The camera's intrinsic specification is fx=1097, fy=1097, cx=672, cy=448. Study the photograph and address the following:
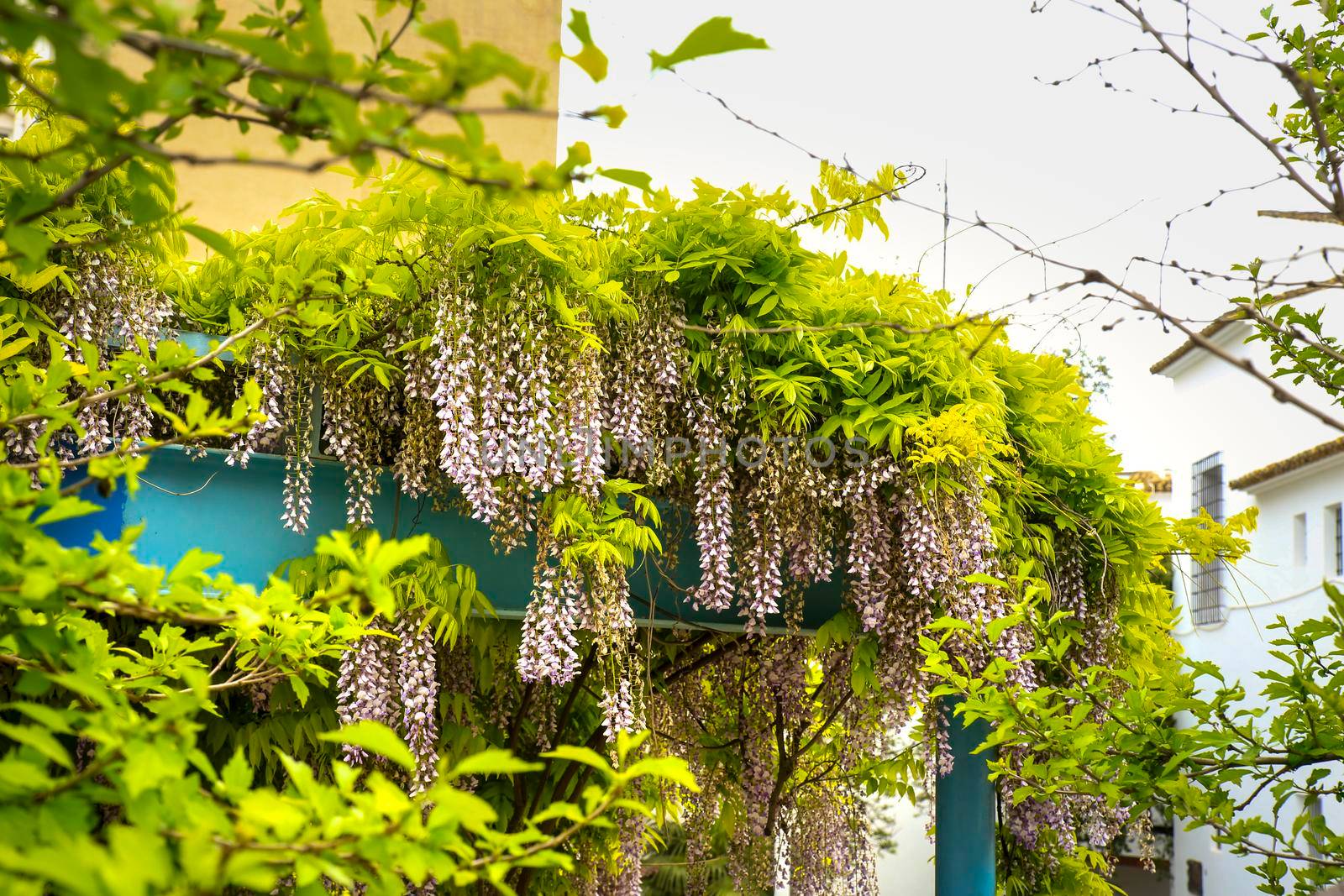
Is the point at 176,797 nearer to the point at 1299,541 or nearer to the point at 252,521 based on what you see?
the point at 252,521

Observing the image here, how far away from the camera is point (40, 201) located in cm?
101

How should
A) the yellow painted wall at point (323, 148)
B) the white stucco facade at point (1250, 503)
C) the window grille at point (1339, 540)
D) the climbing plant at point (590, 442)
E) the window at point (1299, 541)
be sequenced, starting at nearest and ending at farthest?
the climbing plant at point (590, 442)
the yellow painted wall at point (323, 148)
the window grille at point (1339, 540)
the white stucco facade at point (1250, 503)
the window at point (1299, 541)

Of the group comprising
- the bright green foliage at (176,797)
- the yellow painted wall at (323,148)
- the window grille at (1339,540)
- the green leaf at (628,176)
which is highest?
the yellow painted wall at (323,148)

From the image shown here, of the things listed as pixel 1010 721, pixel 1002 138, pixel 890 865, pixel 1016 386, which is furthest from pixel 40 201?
pixel 1002 138

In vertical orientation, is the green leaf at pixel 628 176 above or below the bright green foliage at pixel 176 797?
above

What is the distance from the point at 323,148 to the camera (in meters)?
5.70

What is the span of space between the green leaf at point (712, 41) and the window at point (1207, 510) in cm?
1210

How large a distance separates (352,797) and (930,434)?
2712 mm

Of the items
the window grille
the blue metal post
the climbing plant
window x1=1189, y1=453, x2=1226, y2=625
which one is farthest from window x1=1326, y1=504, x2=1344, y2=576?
the blue metal post

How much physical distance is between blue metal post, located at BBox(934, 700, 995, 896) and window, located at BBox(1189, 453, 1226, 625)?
8.39m

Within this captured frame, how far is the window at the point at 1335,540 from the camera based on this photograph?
9.25 meters

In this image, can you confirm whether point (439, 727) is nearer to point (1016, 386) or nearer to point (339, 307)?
point (339, 307)

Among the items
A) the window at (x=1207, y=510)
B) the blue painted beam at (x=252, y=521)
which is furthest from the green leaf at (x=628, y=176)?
the window at (x=1207, y=510)

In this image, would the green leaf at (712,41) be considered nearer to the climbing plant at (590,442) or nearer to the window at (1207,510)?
the climbing plant at (590,442)
